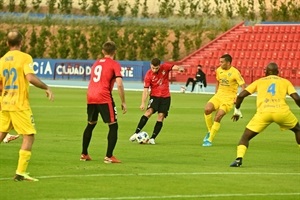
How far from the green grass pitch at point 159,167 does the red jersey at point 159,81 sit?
1206 millimetres

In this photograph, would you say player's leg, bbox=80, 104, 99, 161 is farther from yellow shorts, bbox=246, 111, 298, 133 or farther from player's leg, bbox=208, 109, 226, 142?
player's leg, bbox=208, 109, 226, 142

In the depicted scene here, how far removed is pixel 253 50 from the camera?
2771 inches

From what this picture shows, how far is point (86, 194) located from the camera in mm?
14188

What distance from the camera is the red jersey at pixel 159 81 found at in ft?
80.3

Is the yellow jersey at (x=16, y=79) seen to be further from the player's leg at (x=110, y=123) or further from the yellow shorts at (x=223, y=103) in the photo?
the yellow shorts at (x=223, y=103)

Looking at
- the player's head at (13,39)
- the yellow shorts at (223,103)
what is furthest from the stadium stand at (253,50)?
the player's head at (13,39)

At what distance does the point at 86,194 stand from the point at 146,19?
6846 centimetres

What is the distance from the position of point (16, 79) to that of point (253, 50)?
55.9 meters

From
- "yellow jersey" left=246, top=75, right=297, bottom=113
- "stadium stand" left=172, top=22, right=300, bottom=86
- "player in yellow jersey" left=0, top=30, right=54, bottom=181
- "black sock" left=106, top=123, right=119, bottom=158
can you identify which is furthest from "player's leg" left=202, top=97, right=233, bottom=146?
"stadium stand" left=172, top=22, right=300, bottom=86

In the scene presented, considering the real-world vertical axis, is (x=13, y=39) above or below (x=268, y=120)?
above

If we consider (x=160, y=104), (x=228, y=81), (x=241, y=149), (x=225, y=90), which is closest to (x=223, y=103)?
(x=225, y=90)

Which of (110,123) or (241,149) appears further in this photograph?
(110,123)

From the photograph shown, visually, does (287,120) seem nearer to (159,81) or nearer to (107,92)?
(107,92)

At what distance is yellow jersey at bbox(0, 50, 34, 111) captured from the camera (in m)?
15.4
